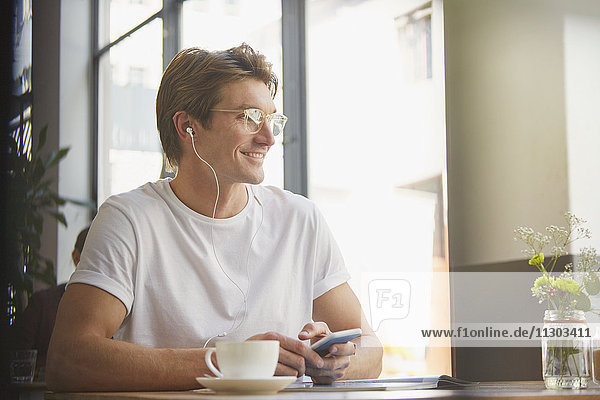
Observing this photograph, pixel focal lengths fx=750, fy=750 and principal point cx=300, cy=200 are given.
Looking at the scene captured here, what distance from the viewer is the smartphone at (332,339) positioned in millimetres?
1098

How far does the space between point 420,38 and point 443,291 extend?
899 millimetres

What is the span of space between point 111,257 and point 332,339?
1.45 feet

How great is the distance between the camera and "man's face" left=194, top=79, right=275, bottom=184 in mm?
1545

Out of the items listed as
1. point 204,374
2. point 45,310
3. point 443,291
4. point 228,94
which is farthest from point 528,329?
point 45,310

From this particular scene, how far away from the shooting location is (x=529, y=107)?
6.50 ft

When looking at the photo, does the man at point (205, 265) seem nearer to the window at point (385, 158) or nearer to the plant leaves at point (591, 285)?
the plant leaves at point (591, 285)

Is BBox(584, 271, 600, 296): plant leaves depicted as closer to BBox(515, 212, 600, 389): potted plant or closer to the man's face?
BBox(515, 212, 600, 389): potted plant

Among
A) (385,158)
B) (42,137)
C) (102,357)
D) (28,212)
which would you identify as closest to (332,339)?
(102,357)

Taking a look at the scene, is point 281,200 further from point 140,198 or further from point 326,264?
point 140,198

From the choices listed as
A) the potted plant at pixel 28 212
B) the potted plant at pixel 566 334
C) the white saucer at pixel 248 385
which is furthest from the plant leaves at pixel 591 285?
the potted plant at pixel 28 212

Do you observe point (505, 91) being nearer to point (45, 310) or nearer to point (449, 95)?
point (449, 95)

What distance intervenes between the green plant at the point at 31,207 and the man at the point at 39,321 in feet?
0.27

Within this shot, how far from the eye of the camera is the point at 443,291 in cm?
246

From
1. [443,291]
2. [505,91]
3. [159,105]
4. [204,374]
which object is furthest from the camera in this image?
[443,291]
